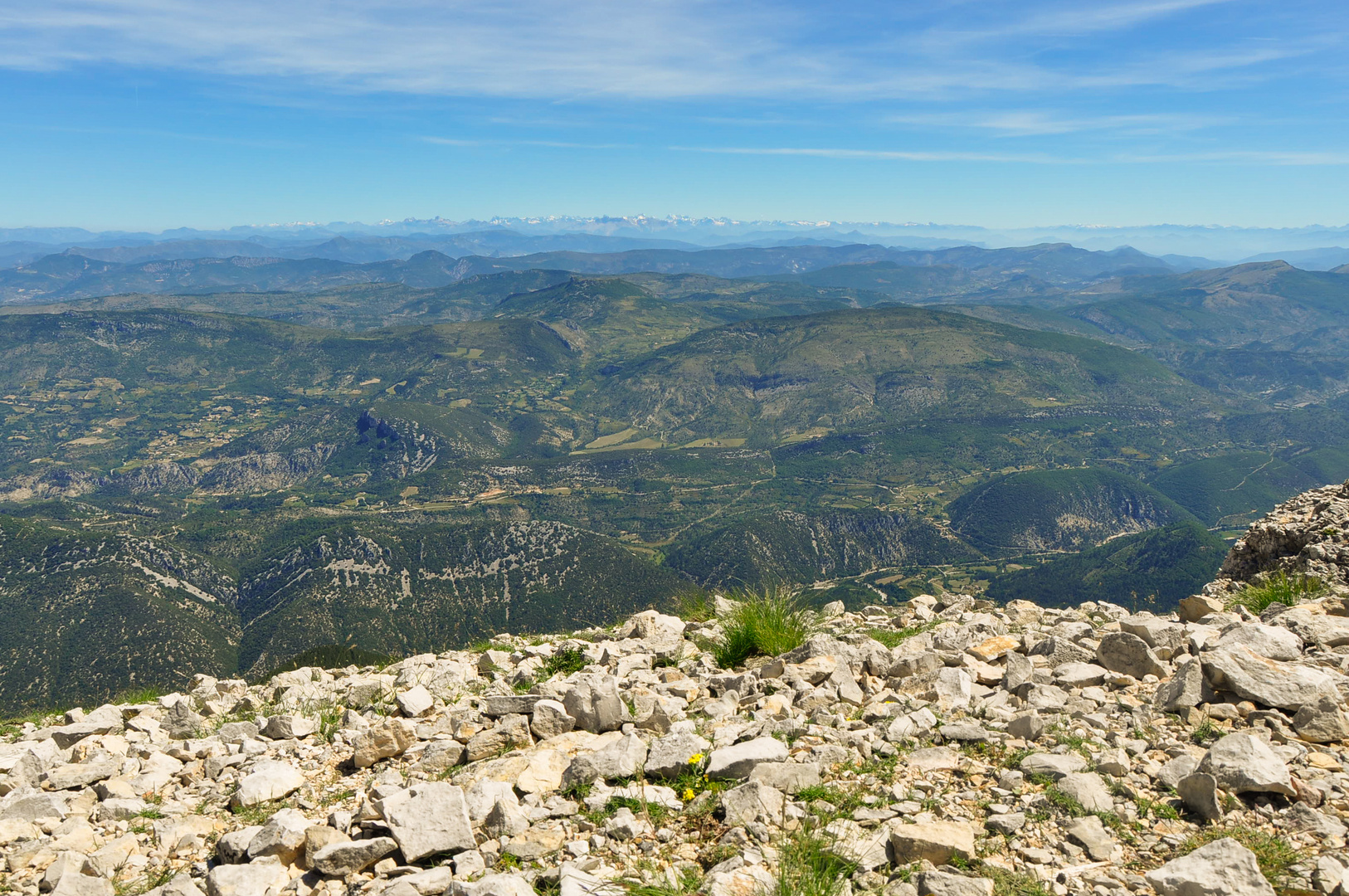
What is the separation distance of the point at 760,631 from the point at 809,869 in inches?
298

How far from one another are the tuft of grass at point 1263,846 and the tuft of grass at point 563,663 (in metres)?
9.98

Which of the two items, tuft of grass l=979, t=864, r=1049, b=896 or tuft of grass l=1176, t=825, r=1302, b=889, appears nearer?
tuft of grass l=1176, t=825, r=1302, b=889

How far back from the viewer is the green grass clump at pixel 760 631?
1394 cm

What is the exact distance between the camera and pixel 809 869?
6.34 metres

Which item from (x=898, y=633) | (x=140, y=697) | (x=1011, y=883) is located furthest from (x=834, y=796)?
(x=140, y=697)

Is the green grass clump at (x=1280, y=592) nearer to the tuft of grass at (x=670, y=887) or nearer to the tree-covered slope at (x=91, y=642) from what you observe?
the tuft of grass at (x=670, y=887)

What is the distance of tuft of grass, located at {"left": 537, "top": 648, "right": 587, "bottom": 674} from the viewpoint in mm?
14273

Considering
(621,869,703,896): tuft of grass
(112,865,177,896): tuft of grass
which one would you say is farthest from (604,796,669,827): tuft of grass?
(112,865,177,896): tuft of grass

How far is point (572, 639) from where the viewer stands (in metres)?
17.3

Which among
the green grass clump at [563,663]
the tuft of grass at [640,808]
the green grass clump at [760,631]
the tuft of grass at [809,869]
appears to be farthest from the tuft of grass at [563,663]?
the tuft of grass at [809,869]

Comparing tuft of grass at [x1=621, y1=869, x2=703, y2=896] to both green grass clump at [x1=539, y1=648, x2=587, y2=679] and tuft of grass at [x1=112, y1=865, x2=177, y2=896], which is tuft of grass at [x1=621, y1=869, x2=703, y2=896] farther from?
green grass clump at [x1=539, y1=648, x2=587, y2=679]

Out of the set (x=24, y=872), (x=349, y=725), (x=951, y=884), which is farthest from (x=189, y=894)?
(x=951, y=884)

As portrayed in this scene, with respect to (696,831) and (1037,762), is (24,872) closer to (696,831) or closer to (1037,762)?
(696,831)

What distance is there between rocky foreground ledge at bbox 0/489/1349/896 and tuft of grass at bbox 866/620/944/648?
1.32 metres
